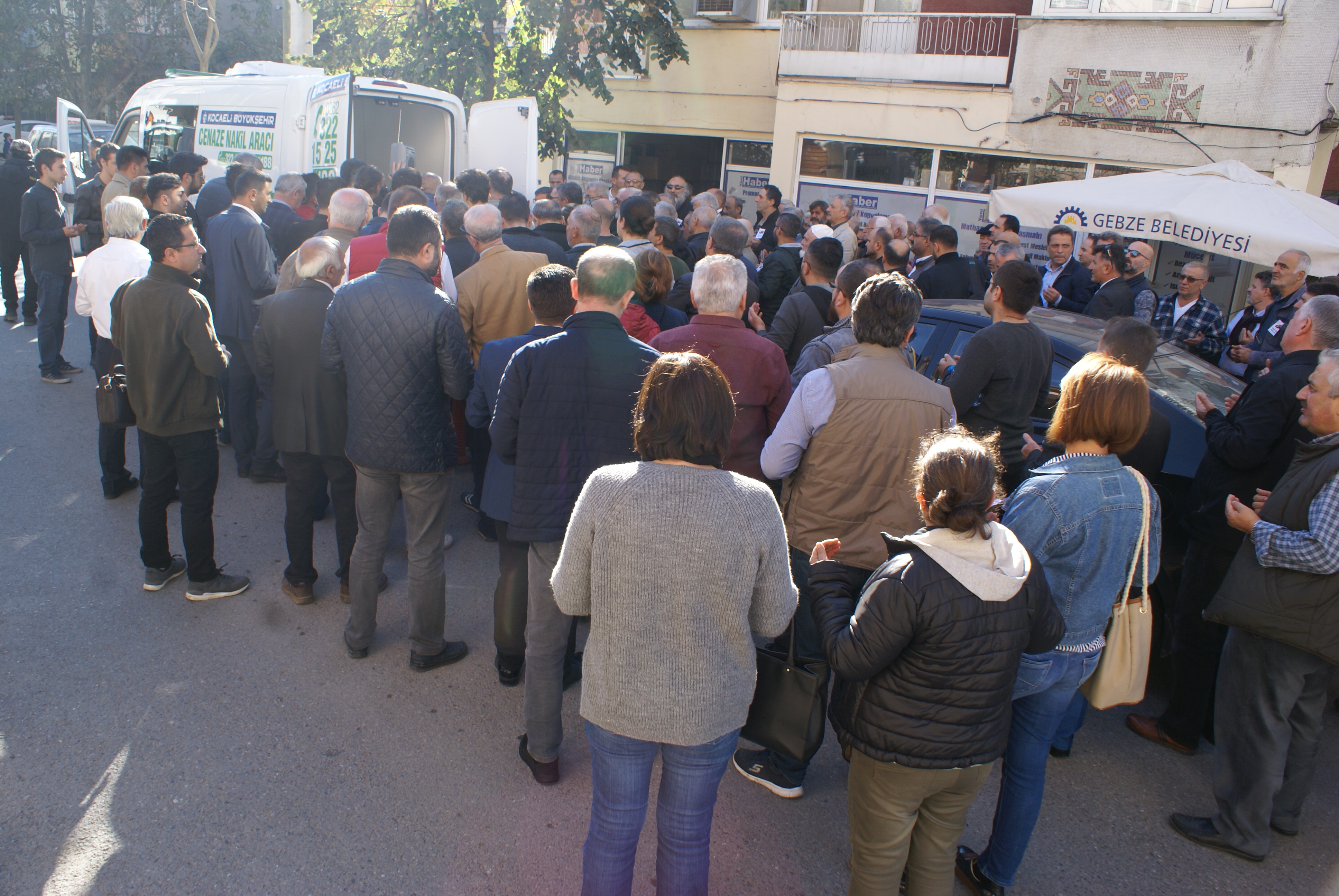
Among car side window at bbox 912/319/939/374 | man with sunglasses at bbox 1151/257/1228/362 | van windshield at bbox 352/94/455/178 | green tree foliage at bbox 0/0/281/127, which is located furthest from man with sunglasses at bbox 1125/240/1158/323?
green tree foliage at bbox 0/0/281/127

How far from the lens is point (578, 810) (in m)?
3.30

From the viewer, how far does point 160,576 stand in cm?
461

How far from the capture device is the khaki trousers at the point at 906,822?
7.69 ft

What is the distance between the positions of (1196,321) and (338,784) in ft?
22.7

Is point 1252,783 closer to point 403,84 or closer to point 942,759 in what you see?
point 942,759

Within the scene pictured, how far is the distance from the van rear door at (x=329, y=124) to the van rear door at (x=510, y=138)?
176 centimetres

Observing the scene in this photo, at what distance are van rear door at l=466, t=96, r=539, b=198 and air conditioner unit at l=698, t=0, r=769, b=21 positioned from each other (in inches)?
235

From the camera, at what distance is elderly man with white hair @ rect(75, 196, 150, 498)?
17.2 feet

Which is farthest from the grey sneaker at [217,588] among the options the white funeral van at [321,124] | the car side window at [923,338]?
the white funeral van at [321,124]

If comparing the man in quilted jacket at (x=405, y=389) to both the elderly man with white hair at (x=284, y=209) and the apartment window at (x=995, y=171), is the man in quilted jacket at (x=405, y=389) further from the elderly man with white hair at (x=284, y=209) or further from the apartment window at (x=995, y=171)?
the apartment window at (x=995, y=171)

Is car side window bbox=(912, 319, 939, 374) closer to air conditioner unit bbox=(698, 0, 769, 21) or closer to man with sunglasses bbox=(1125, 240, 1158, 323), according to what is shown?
man with sunglasses bbox=(1125, 240, 1158, 323)

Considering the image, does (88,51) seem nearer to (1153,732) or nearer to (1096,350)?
(1096,350)

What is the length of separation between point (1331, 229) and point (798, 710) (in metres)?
6.42

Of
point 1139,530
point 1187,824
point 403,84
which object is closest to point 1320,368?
point 1139,530
